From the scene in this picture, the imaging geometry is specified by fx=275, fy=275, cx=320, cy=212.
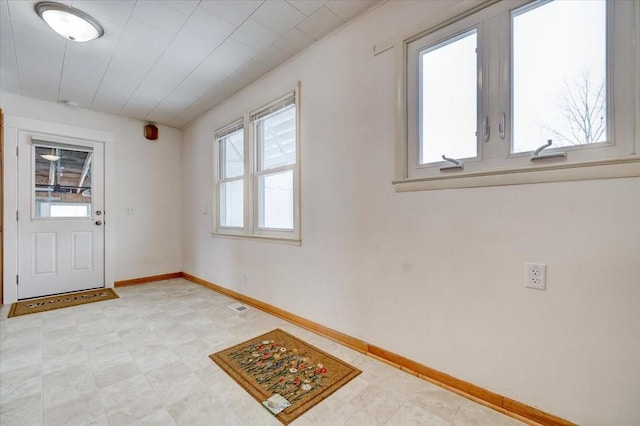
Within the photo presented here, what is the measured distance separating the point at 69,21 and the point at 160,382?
107 inches

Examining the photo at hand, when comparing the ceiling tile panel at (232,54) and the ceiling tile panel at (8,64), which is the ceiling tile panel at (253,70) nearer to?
the ceiling tile panel at (232,54)

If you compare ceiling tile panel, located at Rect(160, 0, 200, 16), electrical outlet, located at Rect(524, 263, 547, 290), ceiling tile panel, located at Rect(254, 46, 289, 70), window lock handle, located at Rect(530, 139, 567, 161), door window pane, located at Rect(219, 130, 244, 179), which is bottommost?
electrical outlet, located at Rect(524, 263, 547, 290)

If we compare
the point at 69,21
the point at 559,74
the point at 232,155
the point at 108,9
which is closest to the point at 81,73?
the point at 69,21

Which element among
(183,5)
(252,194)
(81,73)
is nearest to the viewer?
(183,5)

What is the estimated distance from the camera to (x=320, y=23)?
2.27 metres

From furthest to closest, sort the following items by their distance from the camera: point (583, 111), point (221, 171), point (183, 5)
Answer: point (221, 171)
point (183, 5)
point (583, 111)

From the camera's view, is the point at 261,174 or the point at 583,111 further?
the point at 261,174

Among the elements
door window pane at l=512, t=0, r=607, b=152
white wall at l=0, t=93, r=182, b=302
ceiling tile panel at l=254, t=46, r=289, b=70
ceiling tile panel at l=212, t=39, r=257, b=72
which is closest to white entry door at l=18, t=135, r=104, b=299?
white wall at l=0, t=93, r=182, b=302

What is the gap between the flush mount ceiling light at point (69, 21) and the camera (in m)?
2.01

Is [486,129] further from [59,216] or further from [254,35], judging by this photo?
[59,216]

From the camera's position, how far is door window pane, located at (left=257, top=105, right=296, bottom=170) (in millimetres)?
2894

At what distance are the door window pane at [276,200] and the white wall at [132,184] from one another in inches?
95.6

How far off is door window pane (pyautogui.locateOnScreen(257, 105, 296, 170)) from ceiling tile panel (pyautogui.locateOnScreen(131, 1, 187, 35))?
1125 millimetres

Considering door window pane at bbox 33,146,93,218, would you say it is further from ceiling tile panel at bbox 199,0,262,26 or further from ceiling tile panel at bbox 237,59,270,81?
ceiling tile panel at bbox 199,0,262,26
